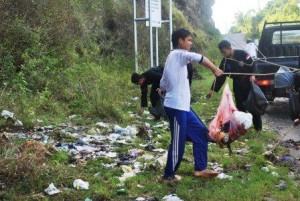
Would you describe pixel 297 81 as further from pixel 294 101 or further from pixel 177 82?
pixel 177 82

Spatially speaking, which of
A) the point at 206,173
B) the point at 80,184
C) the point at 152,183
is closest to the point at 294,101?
the point at 206,173

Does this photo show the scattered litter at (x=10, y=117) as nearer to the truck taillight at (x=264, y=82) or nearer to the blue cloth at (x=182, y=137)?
the blue cloth at (x=182, y=137)

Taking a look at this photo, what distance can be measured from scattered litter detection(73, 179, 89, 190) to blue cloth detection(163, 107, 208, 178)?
84 centimetres

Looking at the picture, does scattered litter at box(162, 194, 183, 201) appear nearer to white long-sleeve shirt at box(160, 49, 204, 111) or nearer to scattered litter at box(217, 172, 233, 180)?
scattered litter at box(217, 172, 233, 180)

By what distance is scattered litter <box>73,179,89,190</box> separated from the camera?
4312 millimetres

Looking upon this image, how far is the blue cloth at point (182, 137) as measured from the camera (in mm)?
4418

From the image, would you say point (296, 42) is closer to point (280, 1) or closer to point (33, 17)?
point (33, 17)

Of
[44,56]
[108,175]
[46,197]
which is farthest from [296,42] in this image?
[46,197]

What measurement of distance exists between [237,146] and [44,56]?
4.49 meters

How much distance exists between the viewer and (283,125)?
8188mm

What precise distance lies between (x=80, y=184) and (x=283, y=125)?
5.06 metres

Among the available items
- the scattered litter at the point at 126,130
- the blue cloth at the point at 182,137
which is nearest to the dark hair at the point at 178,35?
the blue cloth at the point at 182,137

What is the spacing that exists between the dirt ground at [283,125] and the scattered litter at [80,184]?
279 centimetres

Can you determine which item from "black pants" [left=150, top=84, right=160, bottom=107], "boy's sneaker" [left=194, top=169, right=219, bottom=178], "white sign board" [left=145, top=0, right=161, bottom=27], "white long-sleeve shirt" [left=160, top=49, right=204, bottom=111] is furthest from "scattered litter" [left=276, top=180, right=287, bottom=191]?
"white sign board" [left=145, top=0, right=161, bottom=27]
